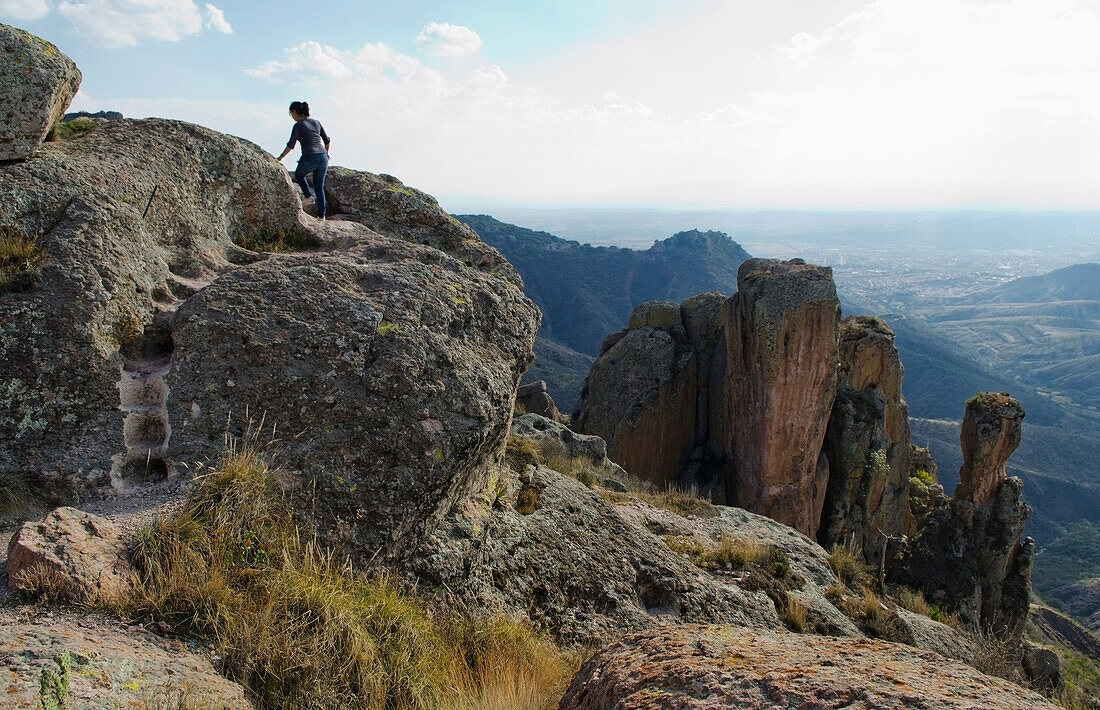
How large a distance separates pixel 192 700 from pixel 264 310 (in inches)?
122

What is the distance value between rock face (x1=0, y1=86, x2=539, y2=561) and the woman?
329cm

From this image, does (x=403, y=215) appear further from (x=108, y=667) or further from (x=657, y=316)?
(x=657, y=316)

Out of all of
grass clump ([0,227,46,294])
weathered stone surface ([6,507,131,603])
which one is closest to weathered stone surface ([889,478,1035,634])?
weathered stone surface ([6,507,131,603])

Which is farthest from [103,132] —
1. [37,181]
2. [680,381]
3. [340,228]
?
[680,381]

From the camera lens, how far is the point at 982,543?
21.9 metres

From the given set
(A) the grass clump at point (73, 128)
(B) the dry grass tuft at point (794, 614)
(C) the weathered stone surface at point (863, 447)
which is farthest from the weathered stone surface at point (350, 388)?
(C) the weathered stone surface at point (863, 447)

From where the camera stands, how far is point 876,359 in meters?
29.0

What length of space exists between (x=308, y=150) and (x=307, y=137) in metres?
0.23

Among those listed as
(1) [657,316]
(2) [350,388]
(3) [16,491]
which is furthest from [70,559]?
(1) [657,316]

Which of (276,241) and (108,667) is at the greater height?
(276,241)

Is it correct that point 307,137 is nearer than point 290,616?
No

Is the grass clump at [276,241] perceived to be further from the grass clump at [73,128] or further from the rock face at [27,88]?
the rock face at [27,88]

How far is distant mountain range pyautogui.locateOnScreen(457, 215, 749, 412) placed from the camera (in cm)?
13975

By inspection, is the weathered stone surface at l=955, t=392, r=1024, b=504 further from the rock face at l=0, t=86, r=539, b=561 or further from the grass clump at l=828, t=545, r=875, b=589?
the rock face at l=0, t=86, r=539, b=561
